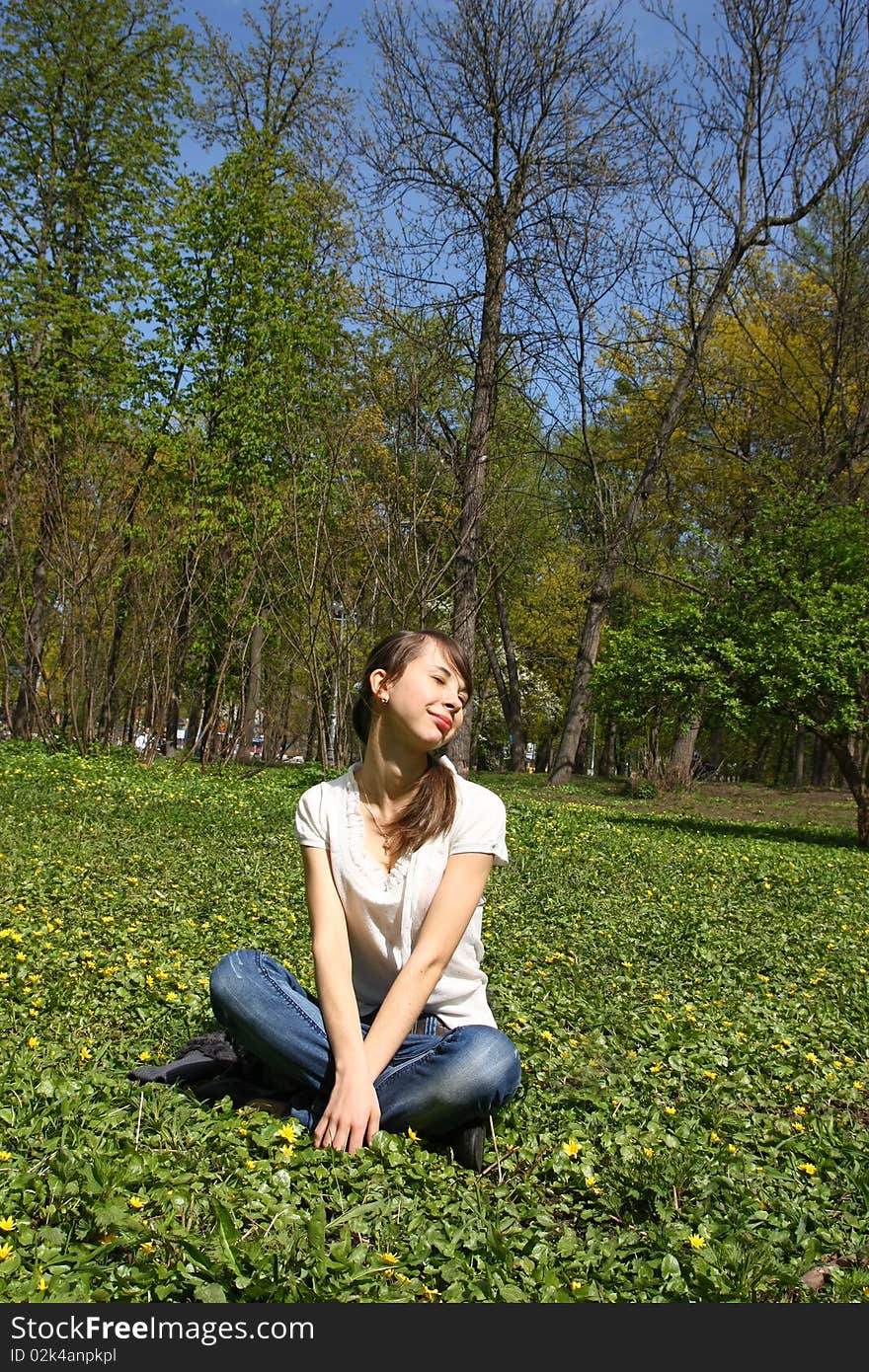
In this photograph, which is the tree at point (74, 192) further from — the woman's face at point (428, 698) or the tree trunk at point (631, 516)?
the woman's face at point (428, 698)

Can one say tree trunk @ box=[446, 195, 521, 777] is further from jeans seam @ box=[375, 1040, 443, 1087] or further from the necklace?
jeans seam @ box=[375, 1040, 443, 1087]

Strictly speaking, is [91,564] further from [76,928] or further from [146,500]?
[76,928]

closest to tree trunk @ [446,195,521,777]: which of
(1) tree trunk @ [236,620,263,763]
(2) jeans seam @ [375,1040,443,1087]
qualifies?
(1) tree trunk @ [236,620,263,763]

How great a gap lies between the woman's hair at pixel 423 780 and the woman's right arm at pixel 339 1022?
0.24 meters

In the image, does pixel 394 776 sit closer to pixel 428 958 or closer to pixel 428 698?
pixel 428 698

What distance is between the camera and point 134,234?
20016 millimetres

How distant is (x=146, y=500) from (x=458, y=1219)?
1384cm

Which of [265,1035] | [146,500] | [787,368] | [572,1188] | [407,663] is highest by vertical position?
[787,368]

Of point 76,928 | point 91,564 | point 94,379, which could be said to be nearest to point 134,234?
point 94,379

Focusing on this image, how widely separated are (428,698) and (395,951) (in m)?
0.73

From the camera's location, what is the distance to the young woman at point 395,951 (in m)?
2.79

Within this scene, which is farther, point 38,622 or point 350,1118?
point 38,622

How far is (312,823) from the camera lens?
3.03 m

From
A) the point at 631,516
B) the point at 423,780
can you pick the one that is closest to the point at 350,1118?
the point at 423,780
